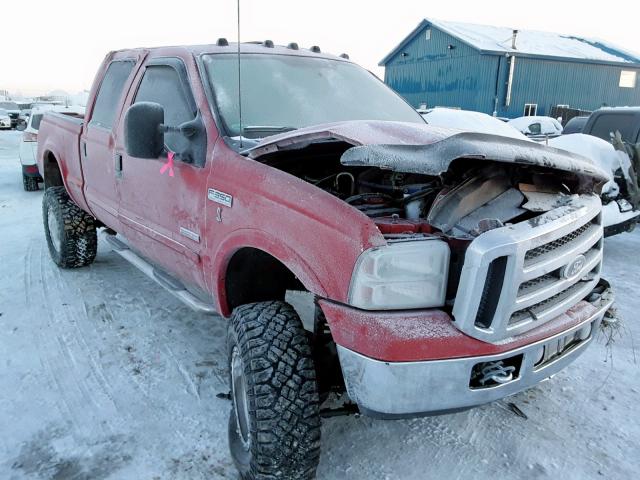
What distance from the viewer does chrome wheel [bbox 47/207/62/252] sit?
16.8ft

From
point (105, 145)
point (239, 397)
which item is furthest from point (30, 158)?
point (239, 397)

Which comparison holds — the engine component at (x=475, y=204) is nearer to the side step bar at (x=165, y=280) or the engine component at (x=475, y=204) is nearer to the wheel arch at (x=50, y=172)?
the side step bar at (x=165, y=280)

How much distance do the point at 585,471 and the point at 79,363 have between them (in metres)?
2.96

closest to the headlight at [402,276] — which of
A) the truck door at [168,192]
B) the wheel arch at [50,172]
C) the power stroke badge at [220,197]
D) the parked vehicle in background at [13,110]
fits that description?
the power stroke badge at [220,197]

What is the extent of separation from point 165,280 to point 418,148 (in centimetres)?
210

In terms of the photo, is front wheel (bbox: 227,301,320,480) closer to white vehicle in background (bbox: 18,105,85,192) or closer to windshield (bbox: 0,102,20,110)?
white vehicle in background (bbox: 18,105,85,192)

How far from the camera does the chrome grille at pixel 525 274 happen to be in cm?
185

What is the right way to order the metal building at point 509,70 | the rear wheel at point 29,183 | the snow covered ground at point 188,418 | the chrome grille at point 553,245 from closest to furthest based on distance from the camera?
1. the chrome grille at point 553,245
2. the snow covered ground at point 188,418
3. the rear wheel at point 29,183
4. the metal building at point 509,70

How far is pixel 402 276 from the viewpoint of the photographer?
1.93 m

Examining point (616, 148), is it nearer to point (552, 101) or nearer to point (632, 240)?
point (632, 240)

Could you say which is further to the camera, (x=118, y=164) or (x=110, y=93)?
(x=110, y=93)

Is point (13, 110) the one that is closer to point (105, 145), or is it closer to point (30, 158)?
point (30, 158)

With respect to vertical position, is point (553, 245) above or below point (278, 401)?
above

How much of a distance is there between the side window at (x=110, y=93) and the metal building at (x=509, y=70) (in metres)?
21.9
